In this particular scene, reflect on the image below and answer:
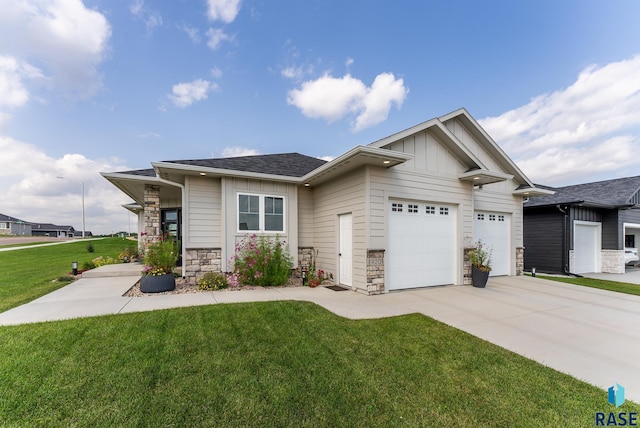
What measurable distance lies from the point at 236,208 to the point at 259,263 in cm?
178

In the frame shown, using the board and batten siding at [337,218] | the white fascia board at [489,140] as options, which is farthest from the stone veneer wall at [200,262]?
the white fascia board at [489,140]

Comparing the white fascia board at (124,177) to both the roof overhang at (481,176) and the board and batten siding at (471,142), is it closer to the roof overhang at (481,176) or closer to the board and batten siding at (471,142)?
the roof overhang at (481,176)

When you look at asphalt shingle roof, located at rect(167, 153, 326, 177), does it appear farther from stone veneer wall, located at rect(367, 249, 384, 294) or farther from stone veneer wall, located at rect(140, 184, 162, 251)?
stone veneer wall, located at rect(367, 249, 384, 294)

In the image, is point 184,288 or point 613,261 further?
point 613,261

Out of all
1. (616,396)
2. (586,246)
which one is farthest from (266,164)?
(586,246)

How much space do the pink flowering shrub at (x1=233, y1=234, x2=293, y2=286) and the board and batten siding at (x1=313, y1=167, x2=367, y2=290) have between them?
4.40 feet

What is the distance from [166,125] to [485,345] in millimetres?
12949

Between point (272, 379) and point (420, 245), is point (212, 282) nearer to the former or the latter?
point (272, 379)

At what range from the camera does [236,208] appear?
25.7 feet

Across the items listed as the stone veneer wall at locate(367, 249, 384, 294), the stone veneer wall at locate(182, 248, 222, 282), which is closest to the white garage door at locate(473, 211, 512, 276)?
the stone veneer wall at locate(367, 249, 384, 294)

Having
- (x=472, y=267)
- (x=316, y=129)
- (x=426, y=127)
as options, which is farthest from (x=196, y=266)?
(x=316, y=129)

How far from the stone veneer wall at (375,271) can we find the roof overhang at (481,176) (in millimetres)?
3623

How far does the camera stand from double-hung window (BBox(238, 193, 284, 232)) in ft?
26.0

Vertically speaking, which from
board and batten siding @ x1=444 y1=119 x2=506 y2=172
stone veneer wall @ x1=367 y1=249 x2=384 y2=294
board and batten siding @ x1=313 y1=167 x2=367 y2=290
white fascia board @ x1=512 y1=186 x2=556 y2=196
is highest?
board and batten siding @ x1=444 y1=119 x2=506 y2=172
